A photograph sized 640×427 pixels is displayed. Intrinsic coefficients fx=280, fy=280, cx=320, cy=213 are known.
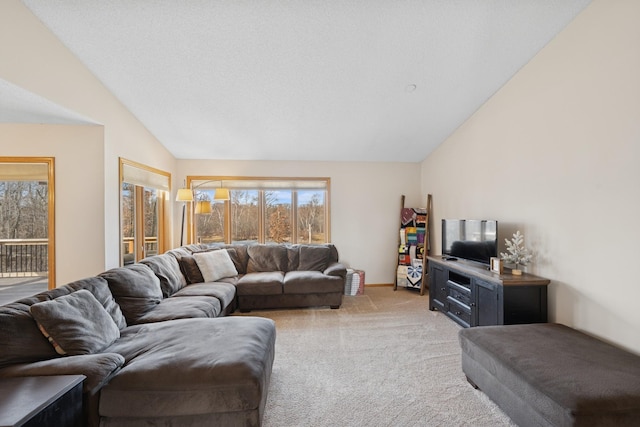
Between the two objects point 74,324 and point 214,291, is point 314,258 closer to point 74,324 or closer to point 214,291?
point 214,291

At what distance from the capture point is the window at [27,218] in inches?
114

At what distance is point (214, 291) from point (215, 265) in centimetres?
76

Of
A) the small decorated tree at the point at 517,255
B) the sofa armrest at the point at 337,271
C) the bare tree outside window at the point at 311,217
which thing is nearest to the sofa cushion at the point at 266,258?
the bare tree outside window at the point at 311,217

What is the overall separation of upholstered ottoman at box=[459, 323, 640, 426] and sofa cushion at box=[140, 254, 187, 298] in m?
2.94

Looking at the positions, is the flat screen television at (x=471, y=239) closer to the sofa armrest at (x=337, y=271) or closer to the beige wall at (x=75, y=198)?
the sofa armrest at (x=337, y=271)

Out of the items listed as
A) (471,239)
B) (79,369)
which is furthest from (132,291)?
(471,239)

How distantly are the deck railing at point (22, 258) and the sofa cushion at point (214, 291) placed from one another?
1514mm

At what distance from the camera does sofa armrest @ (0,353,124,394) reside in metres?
1.43

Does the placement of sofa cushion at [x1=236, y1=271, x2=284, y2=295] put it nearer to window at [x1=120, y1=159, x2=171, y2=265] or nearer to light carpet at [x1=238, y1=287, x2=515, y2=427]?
light carpet at [x1=238, y1=287, x2=515, y2=427]

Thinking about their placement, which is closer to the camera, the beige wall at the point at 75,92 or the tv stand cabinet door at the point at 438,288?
the beige wall at the point at 75,92

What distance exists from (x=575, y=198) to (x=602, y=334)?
3.49ft

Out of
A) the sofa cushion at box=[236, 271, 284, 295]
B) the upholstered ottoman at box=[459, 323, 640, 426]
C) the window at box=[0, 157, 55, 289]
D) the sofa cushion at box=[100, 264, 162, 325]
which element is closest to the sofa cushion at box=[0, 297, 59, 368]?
the sofa cushion at box=[100, 264, 162, 325]

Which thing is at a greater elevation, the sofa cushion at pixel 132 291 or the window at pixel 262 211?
the window at pixel 262 211

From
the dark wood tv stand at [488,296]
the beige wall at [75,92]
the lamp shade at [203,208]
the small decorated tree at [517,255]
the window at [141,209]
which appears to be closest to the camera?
the beige wall at [75,92]
